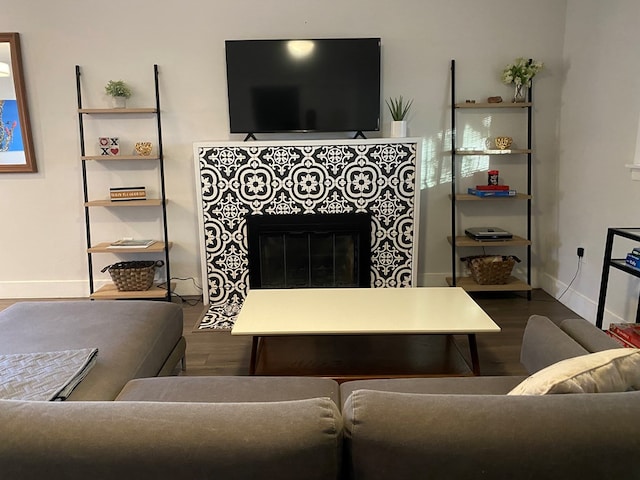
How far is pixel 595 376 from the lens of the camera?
1.19 meters

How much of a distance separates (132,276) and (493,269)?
2.86 meters

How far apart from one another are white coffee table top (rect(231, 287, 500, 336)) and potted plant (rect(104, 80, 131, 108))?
6.65ft

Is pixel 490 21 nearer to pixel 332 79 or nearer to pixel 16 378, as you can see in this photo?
pixel 332 79

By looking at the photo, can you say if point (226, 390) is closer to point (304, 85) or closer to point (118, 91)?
point (304, 85)

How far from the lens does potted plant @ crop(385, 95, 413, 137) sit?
370 centimetres

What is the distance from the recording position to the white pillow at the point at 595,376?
3.83ft

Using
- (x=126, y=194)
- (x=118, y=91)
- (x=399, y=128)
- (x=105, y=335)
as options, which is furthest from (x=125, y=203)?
(x=399, y=128)

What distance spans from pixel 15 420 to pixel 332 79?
3228 millimetres

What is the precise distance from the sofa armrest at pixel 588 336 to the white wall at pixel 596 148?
54.5 inches

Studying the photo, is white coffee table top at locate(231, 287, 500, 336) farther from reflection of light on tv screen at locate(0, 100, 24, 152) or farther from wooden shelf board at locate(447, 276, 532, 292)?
reflection of light on tv screen at locate(0, 100, 24, 152)

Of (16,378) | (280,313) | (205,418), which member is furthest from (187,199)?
(205,418)

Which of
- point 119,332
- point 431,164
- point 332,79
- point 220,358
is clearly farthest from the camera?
point 431,164

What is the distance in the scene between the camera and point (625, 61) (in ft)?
9.70

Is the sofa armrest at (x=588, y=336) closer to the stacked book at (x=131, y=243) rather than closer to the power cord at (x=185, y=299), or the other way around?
the power cord at (x=185, y=299)
